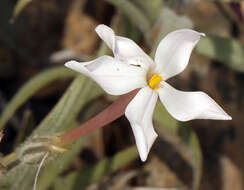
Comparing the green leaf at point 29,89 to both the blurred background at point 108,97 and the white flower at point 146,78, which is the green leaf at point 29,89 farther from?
→ the white flower at point 146,78

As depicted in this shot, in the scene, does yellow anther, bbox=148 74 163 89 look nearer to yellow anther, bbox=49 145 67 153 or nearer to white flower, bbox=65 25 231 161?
white flower, bbox=65 25 231 161

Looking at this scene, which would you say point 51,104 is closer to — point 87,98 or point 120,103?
point 87,98

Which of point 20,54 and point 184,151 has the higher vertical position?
point 20,54

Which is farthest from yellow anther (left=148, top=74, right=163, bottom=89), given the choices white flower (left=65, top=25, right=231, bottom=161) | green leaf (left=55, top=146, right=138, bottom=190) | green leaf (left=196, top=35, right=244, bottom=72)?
green leaf (left=196, top=35, right=244, bottom=72)

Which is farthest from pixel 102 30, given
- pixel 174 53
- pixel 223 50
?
pixel 223 50

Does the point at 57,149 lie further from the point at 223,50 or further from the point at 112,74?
the point at 223,50

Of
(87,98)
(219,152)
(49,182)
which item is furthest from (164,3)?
(49,182)

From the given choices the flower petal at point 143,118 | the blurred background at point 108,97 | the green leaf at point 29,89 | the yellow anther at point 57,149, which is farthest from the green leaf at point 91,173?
the flower petal at point 143,118

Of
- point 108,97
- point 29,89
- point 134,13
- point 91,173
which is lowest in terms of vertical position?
point 91,173
